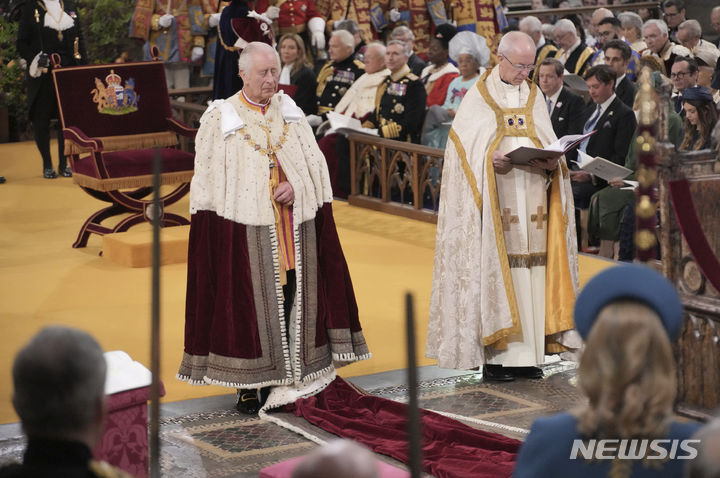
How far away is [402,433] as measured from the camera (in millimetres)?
6113

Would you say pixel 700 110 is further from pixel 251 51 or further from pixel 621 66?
pixel 251 51

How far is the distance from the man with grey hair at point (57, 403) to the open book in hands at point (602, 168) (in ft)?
22.8

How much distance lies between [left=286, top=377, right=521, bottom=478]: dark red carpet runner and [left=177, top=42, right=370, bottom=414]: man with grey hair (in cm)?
17

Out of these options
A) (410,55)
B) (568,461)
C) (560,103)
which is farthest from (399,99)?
(568,461)

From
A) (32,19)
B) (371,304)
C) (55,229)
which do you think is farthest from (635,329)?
(32,19)

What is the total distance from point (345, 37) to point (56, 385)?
1092 cm

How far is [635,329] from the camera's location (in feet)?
7.77

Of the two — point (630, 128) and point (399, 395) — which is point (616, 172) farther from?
point (399, 395)

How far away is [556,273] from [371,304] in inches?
83.5

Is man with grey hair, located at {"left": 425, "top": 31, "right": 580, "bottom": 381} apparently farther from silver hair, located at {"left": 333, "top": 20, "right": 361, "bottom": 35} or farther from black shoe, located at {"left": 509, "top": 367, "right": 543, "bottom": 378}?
silver hair, located at {"left": 333, "top": 20, "right": 361, "bottom": 35}

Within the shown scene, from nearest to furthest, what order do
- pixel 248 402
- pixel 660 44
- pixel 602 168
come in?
pixel 248 402 → pixel 602 168 → pixel 660 44

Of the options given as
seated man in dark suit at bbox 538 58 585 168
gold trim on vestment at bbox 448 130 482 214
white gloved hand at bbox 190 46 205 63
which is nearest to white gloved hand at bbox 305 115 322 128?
seated man in dark suit at bbox 538 58 585 168

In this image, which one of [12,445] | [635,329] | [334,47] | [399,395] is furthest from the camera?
[334,47]

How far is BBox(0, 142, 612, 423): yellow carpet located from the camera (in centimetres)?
788
